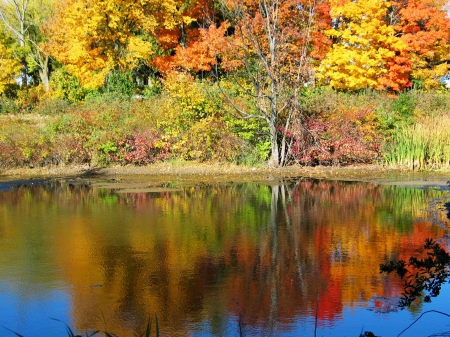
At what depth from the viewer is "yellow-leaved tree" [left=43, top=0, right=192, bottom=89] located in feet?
110

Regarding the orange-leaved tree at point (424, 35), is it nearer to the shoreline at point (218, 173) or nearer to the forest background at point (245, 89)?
the forest background at point (245, 89)

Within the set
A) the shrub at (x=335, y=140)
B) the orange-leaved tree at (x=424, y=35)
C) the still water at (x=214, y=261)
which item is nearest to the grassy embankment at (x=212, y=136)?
the shrub at (x=335, y=140)

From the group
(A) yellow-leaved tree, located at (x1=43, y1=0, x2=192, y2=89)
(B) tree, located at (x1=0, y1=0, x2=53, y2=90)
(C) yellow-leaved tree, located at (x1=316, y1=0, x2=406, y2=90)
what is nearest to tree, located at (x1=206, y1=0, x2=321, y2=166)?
(C) yellow-leaved tree, located at (x1=316, y1=0, x2=406, y2=90)

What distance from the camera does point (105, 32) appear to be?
3500cm

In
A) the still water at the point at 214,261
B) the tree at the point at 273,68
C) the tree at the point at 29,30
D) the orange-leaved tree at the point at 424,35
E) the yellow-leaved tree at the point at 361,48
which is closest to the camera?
the still water at the point at 214,261

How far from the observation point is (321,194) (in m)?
19.2

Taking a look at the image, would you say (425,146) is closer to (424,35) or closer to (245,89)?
(245,89)

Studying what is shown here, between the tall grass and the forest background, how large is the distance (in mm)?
56

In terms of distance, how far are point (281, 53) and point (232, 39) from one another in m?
4.66

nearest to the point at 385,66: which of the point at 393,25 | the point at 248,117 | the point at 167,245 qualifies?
the point at 393,25

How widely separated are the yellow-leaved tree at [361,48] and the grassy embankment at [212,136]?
617 centimetres

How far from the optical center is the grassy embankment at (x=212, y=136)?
85.4 feet

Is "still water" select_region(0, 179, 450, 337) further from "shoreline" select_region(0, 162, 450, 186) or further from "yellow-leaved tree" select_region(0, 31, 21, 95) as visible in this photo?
"yellow-leaved tree" select_region(0, 31, 21, 95)

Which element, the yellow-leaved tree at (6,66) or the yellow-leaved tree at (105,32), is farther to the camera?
the yellow-leaved tree at (6,66)
